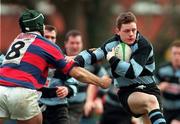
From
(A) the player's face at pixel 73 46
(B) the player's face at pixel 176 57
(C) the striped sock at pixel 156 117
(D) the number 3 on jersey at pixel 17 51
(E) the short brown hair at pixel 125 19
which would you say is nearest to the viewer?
(D) the number 3 on jersey at pixel 17 51

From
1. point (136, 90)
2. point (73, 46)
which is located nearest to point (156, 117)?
point (136, 90)

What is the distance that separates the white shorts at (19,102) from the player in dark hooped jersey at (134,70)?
1.06 m

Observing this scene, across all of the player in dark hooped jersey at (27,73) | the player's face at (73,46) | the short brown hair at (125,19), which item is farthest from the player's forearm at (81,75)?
the player's face at (73,46)

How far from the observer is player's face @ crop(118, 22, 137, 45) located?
9367 millimetres

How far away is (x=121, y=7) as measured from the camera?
4522cm

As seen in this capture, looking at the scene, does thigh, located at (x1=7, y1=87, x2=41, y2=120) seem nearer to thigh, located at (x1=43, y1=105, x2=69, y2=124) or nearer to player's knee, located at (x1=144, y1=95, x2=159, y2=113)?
player's knee, located at (x1=144, y1=95, x2=159, y2=113)

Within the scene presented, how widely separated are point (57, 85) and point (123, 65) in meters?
1.70

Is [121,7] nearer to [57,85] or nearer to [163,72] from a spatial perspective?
[163,72]

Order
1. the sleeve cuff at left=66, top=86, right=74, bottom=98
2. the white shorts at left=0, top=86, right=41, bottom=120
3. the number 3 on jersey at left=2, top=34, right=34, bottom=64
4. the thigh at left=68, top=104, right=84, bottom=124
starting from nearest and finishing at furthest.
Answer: the white shorts at left=0, top=86, right=41, bottom=120 → the number 3 on jersey at left=2, top=34, right=34, bottom=64 → the sleeve cuff at left=66, top=86, right=74, bottom=98 → the thigh at left=68, top=104, right=84, bottom=124

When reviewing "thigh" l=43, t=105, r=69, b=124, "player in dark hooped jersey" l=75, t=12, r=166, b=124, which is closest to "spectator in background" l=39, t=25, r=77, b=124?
"thigh" l=43, t=105, r=69, b=124

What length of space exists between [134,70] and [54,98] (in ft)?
5.71

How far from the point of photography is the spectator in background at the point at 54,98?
10391 millimetres

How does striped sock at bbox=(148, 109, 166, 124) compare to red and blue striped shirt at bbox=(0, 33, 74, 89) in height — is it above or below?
below

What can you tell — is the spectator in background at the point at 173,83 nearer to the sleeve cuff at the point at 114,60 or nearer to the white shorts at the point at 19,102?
the sleeve cuff at the point at 114,60
